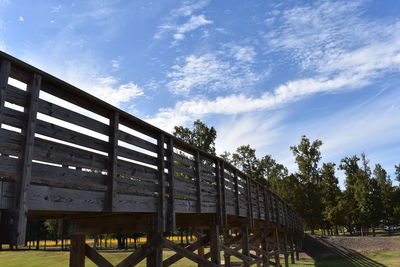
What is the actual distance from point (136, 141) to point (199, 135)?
101 ft

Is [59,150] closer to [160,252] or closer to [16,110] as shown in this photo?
[16,110]

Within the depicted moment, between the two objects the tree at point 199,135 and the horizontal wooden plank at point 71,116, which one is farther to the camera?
the tree at point 199,135

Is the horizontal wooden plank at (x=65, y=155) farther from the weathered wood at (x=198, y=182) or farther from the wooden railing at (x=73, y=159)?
the weathered wood at (x=198, y=182)

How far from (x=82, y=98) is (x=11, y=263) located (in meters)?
25.1

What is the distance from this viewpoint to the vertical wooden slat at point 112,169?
455cm

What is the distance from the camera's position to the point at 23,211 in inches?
129

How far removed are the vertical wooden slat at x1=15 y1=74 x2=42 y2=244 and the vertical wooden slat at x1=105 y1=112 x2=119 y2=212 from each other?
1.31 metres

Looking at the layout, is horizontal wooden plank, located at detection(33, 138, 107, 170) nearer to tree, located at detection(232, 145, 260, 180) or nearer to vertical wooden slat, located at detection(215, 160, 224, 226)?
vertical wooden slat, located at detection(215, 160, 224, 226)

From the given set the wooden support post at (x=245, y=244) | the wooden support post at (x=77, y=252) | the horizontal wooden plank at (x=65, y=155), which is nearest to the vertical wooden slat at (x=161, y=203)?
the horizontal wooden plank at (x=65, y=155)

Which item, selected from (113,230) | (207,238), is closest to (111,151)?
(113,230)

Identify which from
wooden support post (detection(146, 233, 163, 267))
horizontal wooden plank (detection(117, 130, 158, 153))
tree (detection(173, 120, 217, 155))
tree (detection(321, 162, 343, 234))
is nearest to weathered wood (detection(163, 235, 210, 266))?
wooden support post (detection(146, 233, 163, 267))

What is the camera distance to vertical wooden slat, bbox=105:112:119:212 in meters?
4.55

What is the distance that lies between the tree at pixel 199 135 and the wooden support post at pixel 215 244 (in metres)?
27.3

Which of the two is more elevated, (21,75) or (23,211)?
(21,75)
